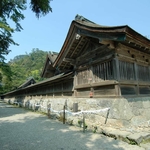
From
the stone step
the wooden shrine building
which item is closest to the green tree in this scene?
the wooden shrine building

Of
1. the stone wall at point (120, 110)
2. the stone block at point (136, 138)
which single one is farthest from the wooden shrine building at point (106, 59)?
the stone block at point (136, 138)

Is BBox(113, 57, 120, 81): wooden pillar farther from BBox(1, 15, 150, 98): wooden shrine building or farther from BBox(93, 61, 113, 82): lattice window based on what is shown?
BBox(93, 61, 113, 82): lattice window

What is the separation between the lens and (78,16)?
7.32 m

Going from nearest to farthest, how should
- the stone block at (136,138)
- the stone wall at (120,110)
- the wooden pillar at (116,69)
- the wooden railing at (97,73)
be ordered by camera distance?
1. the stone block at (136,138)
2. the stone wall at (120,110)
3. the wooden pillar at (116,69)
4. the wooden railing at (97,73)

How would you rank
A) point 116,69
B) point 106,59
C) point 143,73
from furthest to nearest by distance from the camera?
1. point 143,73
2. point 106,59
3. point 116,69

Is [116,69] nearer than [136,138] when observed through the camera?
No

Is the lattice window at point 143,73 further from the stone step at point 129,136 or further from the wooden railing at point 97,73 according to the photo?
the stone step at point 129,136

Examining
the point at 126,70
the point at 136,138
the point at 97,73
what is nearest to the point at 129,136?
the point at 136,138

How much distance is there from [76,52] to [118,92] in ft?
12.3

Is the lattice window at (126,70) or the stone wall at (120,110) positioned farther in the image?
the lattice window at (126,70)

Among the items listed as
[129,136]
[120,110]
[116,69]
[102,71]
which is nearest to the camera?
[129,136]

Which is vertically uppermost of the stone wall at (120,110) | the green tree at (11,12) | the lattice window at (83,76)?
the green tree at (11,12)

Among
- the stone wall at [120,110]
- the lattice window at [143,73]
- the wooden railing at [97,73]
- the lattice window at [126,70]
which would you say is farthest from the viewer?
the lattice window at [143,73]

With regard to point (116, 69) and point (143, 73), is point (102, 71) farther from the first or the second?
point (143, 73)
